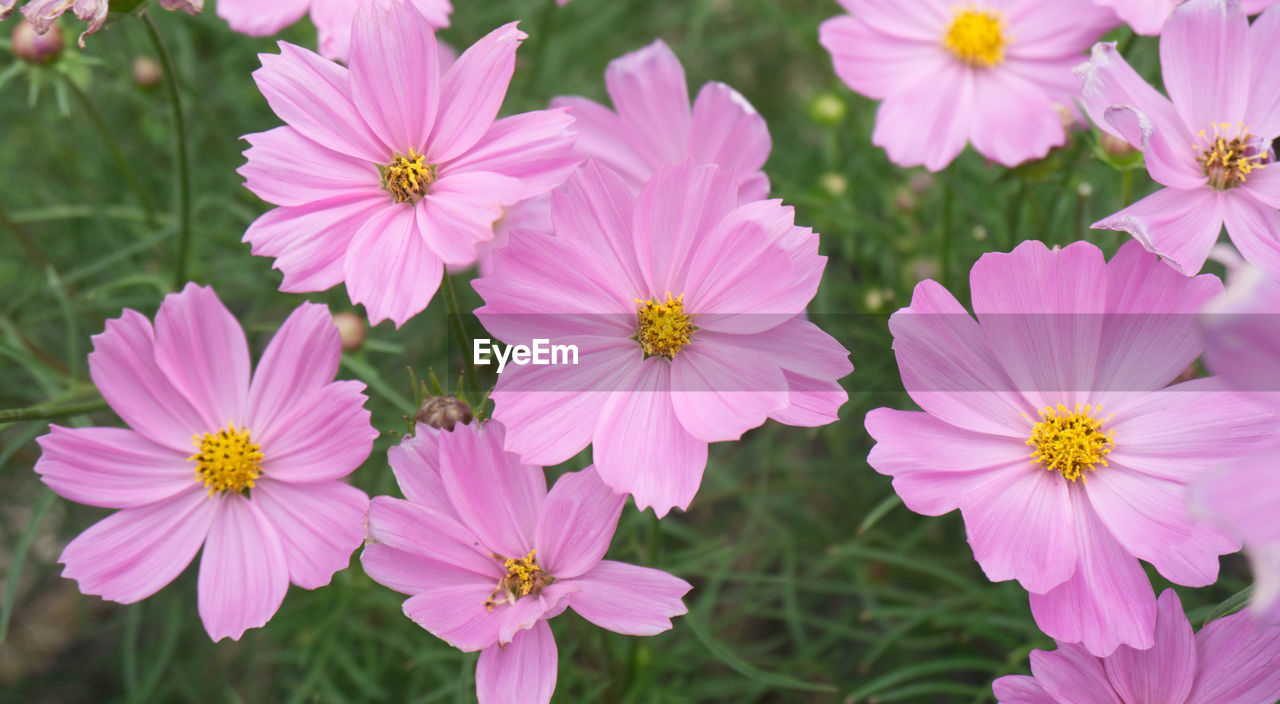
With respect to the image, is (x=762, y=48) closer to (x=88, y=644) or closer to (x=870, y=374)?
(x=870, y=374)

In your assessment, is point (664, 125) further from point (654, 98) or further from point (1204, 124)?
point (1204, 124)

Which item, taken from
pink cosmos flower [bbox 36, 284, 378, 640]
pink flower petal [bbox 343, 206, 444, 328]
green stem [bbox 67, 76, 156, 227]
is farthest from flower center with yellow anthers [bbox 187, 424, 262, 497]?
green stem [bbox 67, 76, 156, 227]

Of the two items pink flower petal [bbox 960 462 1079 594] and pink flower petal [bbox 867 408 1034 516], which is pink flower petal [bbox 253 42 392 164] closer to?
pink flower petal [bbox 867 408 1034 516]

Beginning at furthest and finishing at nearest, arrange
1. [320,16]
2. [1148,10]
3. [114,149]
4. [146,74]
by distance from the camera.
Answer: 1. [146,74]
2. [114,149]
3. [320,16]
4. [1148,10]

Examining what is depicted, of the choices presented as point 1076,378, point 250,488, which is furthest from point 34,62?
point 1076,378

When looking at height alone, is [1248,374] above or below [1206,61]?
below

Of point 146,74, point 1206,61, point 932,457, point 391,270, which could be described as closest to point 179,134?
point 391,270
